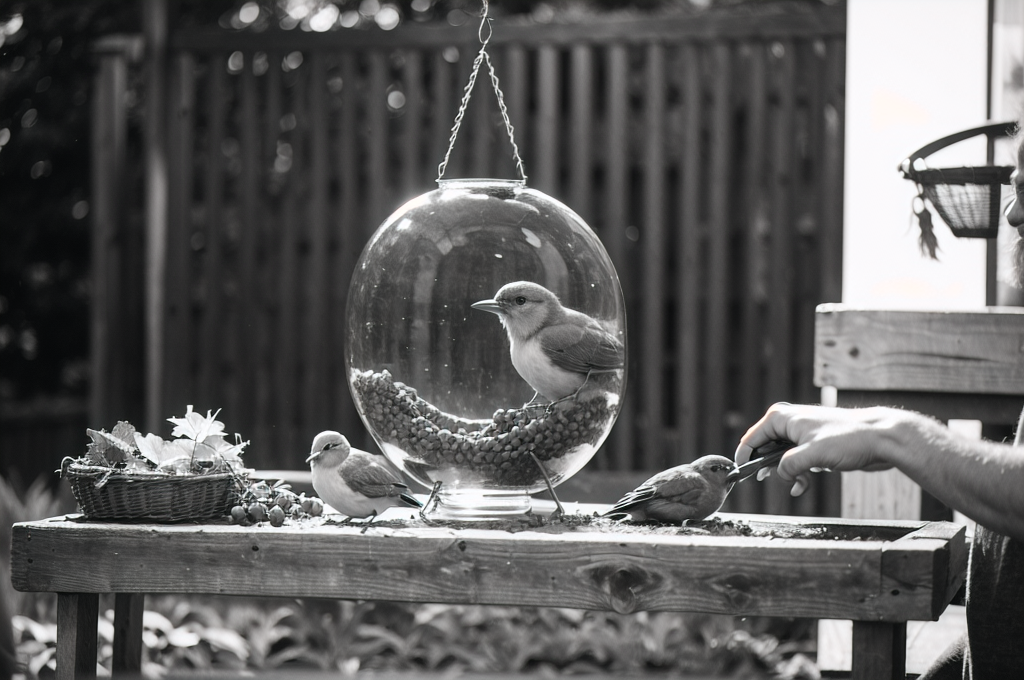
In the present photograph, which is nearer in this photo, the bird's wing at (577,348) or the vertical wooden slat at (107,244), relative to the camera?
the bird's wing at (577,348)

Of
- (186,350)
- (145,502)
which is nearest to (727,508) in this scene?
(186,350)

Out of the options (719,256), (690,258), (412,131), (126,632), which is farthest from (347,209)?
(126,632)

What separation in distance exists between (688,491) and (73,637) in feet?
3.48

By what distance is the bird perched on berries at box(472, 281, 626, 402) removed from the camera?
6.24ft

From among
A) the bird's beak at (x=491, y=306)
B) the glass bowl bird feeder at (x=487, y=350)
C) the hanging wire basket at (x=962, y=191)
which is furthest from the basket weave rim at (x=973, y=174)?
the bird's beak at (x=491, y=306)

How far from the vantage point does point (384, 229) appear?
2.12 metres

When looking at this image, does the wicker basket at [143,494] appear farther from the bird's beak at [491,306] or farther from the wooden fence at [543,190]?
the wooden fence at [543,190]

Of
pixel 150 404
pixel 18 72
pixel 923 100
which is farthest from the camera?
pixel 18 72

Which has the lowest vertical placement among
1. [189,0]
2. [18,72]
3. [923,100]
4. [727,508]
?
[727,508]

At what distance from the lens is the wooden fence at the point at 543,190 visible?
4586 mm

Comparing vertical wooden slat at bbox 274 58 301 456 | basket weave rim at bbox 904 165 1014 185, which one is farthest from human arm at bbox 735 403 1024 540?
vertical wooden slat at bbox 274 58 301 456

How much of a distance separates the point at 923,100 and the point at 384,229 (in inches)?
94.4

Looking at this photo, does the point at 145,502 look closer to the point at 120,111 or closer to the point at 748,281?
the point at 748,281

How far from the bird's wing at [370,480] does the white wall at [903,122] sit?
87.6 inches
